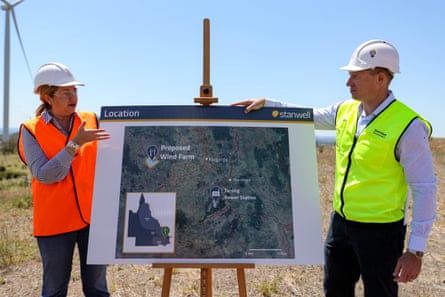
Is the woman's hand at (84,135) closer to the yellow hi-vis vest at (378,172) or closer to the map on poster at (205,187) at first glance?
the map on poster at (205,187)

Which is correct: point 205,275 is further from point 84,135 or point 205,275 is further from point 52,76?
point 52,76

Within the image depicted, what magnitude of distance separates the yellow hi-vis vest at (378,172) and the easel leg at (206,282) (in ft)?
4.05

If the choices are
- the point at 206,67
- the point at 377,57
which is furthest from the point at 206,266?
the point at 377,57

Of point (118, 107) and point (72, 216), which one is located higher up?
point (118, 107)

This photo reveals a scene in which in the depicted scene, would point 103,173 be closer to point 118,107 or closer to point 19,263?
point 118,107

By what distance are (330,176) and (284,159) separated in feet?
43.4

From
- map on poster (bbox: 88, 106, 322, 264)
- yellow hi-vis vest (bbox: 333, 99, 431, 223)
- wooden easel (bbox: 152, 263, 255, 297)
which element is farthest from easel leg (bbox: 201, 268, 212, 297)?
yellow hi-vis vest (bbox: 333, 99, 431, 223)

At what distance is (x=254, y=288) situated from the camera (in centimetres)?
503

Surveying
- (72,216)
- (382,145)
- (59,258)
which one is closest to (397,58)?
(382,145)

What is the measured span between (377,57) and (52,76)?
8.17ft

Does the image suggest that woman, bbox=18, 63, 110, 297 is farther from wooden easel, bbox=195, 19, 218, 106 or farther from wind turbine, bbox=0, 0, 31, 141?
wind turbine, bbox=0, 0, 31, 141

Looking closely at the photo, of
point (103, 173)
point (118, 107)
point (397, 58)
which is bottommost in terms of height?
point (103, 173)

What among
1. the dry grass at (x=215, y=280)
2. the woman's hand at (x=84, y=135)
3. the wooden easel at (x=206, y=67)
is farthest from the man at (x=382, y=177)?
the dry grass at (x=215, y=280)

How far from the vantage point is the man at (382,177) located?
97.8 inches
